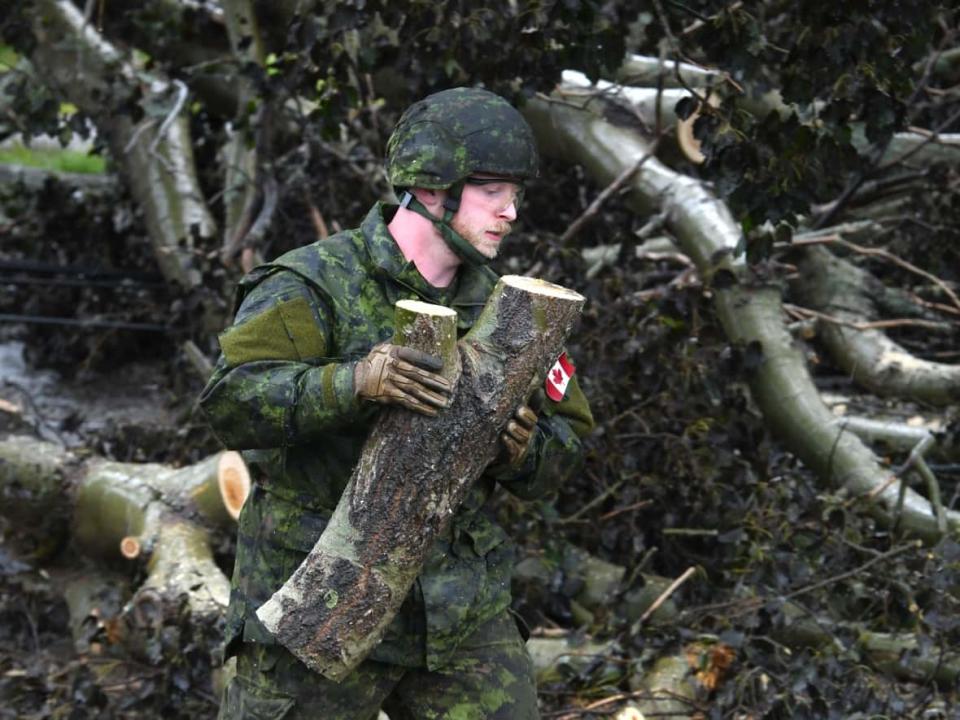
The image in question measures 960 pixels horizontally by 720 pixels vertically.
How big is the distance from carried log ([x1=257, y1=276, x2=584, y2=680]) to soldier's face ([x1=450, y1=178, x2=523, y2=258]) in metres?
0.15

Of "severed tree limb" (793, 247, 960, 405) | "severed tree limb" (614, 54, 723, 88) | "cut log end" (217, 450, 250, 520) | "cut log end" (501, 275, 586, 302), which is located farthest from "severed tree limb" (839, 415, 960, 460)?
"cut log end" (501, 275, 586, 302)

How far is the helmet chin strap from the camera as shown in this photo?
2.89 m

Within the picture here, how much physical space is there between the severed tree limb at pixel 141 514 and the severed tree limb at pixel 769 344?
73.4 inches

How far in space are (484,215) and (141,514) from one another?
267 centimetres

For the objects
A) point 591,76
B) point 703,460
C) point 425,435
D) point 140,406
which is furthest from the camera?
point 140,406

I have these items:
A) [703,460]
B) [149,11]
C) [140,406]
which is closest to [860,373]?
[703,460]

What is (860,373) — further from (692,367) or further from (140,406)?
(140,406)

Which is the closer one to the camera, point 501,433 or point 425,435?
point 425,435

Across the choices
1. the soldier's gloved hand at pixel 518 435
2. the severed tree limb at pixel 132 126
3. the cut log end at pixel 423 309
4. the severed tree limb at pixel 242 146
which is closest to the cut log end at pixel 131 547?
the severed tree limb at pixel 242 146

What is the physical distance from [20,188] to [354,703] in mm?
6397

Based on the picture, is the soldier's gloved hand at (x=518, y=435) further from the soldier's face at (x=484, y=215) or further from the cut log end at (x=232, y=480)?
the cut log end at (x=232, y=480)

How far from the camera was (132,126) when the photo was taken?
6980 millimetres

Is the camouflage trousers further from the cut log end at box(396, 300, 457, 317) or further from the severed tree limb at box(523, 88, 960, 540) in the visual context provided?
the severed tree limb at box(523, 88, 960, 540)

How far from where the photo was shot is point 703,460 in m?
5.05
